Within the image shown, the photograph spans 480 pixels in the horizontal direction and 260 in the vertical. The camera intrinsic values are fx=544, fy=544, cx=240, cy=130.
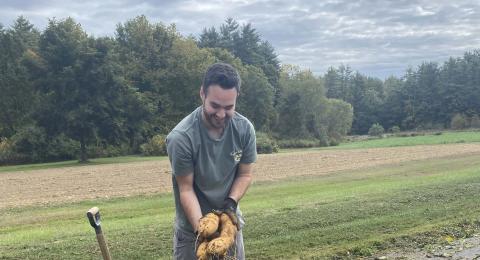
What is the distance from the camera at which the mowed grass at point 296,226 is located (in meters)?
8.77

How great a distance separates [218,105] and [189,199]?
71 centimetres

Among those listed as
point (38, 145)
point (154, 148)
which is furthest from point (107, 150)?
point (38, 145)

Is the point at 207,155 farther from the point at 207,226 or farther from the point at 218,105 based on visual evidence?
the point at 207,226

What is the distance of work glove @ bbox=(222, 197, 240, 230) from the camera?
386 cm

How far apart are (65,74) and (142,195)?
27.7 m

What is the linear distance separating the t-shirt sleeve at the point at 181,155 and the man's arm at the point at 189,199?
57 mm

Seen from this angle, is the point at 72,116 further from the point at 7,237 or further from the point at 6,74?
the point at 7,237

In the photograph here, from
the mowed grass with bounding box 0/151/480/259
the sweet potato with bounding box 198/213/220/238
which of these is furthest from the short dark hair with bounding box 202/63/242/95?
the mowed grass with bounding box 0/151/480/259

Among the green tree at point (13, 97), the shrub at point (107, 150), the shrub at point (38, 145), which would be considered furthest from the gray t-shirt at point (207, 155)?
the green tree at point (13, 97)

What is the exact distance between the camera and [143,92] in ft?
195

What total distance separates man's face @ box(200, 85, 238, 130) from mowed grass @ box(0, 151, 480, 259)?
490cm

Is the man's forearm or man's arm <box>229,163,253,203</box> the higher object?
man's arm <box>229,163,253,203</box>

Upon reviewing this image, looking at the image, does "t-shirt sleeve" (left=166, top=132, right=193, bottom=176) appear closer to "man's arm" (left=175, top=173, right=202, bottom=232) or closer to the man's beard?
"man's arm" (left=175, top=173, right=202, bottom=232)

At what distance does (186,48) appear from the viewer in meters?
63.2
